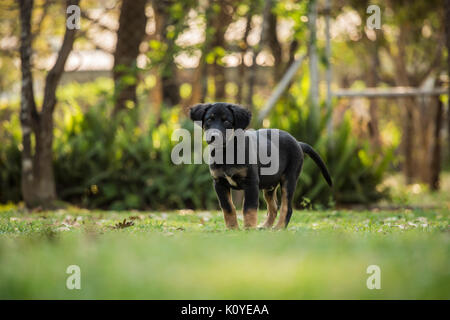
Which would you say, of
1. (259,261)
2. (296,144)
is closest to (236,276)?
(259,261)

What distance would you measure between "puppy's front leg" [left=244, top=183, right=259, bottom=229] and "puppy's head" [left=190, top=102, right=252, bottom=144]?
1.98 ft

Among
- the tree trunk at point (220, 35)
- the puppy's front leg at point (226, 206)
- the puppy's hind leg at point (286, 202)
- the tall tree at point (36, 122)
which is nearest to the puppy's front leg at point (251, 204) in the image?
the puppy's front leg at point (226, 206)

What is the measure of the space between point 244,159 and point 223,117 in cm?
48

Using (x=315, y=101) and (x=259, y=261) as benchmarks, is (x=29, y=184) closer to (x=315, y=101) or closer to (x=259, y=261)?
(x=315, y=101)

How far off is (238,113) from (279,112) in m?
7.21

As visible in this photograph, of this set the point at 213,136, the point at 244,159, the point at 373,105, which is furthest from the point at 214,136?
the point at 373,105

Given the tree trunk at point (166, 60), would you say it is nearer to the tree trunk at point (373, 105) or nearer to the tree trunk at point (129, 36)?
the tree trunk at point (129, 36)

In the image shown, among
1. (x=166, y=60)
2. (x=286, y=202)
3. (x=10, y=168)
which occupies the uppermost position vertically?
(x=166, y=60)

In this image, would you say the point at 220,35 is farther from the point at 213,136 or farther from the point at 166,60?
the point at 213,136

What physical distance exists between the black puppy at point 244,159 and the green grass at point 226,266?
82 cm

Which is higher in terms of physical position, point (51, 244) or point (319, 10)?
point (319, 10)

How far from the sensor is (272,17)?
770 inches

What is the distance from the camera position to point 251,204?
6.38 metres
